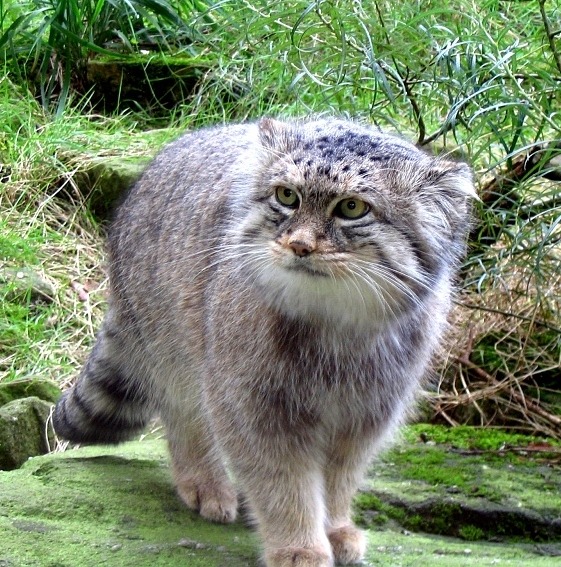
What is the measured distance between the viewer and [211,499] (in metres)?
3.72

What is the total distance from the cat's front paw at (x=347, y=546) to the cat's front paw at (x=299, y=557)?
16 cm

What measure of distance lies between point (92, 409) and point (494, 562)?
5.48 ft

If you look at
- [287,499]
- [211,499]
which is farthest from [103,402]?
[287,499]

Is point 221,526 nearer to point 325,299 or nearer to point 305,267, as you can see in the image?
point 325,299

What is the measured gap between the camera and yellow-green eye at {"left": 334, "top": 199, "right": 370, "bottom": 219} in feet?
9.20

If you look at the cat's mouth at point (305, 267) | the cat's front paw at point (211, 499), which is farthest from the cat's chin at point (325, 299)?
the cat's front paw at point (211, 499)

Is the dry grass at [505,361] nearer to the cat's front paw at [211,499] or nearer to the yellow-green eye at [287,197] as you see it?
the cat's front paw at [211,499]

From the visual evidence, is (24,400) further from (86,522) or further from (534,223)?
(534,223)

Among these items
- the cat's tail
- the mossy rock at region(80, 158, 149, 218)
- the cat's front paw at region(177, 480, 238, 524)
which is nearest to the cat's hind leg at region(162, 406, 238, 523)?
the cat's front paw at region(177, 480, 238, 524)

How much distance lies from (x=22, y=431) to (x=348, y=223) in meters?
2.23

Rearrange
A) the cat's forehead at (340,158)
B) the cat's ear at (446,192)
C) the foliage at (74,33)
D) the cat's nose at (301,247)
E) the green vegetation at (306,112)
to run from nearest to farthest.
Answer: the cat's nose at (301,247), the cat's forehead at (340,158), the cat's ear at (446,192), the green vegetation at (306,112), the foliage at (74,33)

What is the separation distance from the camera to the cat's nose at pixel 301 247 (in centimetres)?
271

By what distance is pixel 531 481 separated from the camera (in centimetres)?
416

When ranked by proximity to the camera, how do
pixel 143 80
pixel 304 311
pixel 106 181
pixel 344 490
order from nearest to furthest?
pixel 304 311 < pixel 344 490 < pixel 106 181 < pixel 143 80
